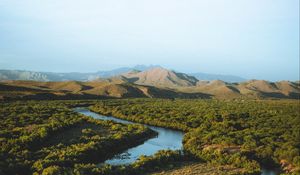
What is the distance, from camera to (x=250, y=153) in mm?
45531

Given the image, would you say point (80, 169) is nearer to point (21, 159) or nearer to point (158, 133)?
point (21, 159)

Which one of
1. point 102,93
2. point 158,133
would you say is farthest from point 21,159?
point 102,93

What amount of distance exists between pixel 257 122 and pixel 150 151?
2781 cm

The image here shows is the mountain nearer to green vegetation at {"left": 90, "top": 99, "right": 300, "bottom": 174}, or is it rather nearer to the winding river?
green vegetation at {"left": 90, "top": 99, "right": 300, "bottom": 174}

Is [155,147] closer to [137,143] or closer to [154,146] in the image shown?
[154,146]

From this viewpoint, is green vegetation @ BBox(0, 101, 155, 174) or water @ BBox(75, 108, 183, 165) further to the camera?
water @ BBox(75, 108, 183, 165)

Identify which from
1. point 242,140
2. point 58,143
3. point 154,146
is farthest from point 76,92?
point 242,140

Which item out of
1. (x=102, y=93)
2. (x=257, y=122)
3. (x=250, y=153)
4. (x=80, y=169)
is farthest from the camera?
(x=102, y=93)

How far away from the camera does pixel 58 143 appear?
48906mm

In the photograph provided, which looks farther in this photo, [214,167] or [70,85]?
[70,85]

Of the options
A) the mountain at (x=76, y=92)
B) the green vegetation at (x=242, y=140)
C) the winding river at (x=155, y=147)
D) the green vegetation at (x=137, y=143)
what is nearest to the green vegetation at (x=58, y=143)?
the green vegetation at (x=137, y=143)

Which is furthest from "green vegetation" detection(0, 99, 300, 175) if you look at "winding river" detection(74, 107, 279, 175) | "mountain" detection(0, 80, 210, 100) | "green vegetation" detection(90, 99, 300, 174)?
"mountain" detection(0, 80, 210, 100)

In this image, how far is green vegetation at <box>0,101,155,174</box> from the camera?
122 ft

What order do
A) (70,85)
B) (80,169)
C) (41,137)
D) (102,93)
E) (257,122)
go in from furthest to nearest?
(70,85) < (102,93) < (257,122) < (41,137) < (80,169)
